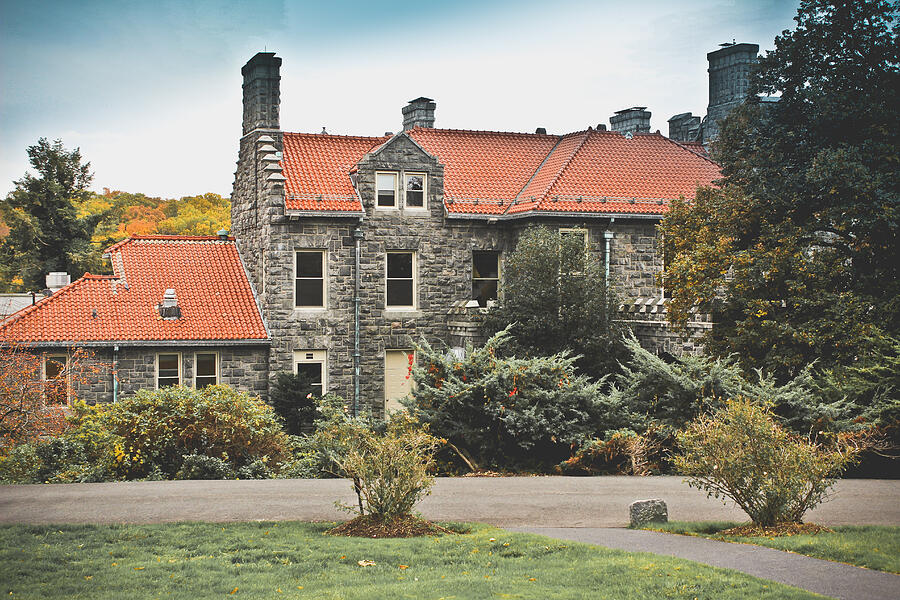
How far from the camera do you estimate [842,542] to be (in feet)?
36.4

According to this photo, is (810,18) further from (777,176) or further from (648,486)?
(648,486)

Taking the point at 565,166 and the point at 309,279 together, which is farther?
the point at 565,166

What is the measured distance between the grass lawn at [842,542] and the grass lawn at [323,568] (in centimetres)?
161

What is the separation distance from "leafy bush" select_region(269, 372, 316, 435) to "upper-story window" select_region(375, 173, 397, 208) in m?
6.25

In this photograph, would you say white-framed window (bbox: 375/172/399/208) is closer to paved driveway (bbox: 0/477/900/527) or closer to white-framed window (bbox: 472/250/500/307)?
white-framed window (bbox: 472/250/500/307)

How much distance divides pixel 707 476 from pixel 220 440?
976 centimetres

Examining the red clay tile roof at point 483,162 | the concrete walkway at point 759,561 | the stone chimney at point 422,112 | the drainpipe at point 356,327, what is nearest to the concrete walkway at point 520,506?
the concrete walkway at point 759,561

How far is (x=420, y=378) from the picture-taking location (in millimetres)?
20266

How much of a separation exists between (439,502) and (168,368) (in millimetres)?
14826

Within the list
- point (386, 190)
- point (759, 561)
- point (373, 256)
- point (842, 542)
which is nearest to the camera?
point (759, 561)

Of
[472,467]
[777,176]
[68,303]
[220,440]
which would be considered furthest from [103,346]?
[777,176]

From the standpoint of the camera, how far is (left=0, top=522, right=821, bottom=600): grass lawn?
29.6 ft

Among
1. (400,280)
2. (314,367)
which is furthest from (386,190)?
(314,367)

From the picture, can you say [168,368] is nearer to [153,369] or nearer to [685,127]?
[153,369]
